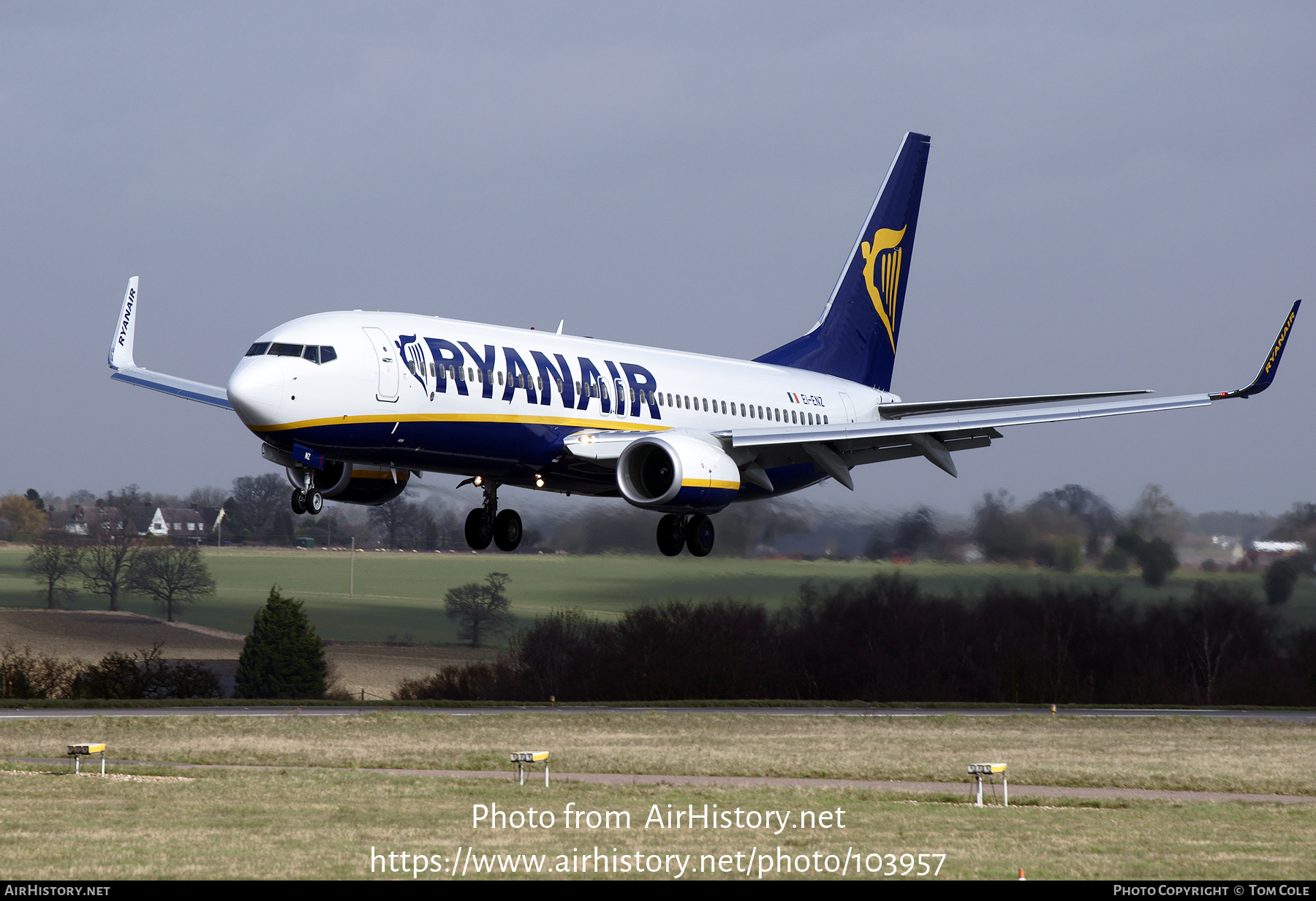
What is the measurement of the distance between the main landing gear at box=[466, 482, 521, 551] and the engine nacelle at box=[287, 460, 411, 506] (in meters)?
2.03

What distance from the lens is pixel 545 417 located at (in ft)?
106

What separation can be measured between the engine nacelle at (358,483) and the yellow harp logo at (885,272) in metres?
19.5

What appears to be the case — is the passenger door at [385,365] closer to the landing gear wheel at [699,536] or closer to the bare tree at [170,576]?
the landing gear wheel at [699,536]

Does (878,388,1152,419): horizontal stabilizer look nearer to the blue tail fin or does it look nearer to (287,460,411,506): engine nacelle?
the blue tail fin

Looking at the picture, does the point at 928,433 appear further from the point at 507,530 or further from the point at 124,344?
the point at 124,344

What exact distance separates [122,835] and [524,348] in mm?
12369

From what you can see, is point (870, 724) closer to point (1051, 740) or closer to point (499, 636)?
point (1051, 740)

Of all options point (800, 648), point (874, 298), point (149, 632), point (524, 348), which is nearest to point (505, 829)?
point (524, 348)

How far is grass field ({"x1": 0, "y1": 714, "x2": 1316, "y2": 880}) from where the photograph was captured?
25.2 m

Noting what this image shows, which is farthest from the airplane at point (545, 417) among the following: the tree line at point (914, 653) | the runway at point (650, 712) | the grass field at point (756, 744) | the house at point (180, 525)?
the house at point (180, 525)

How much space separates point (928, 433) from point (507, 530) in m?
10.3

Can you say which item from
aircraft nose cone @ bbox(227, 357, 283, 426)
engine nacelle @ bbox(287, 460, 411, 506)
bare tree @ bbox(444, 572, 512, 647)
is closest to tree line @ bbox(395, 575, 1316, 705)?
bare tree @ bbox(444, 572, 512, 647)

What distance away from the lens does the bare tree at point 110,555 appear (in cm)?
8744

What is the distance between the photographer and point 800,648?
83062 millimetres
